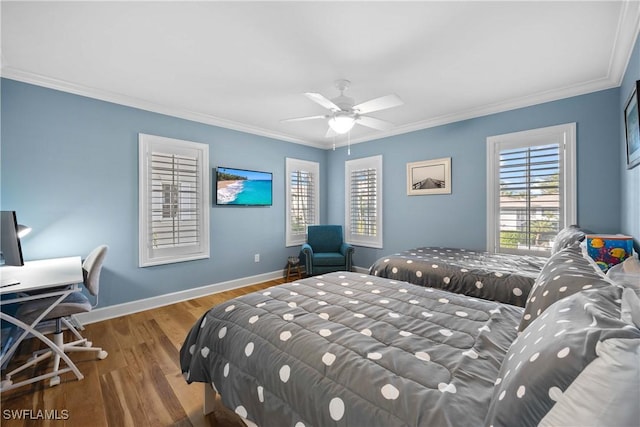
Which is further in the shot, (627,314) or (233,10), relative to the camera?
(233,10)

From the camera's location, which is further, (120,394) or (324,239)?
(324,239)

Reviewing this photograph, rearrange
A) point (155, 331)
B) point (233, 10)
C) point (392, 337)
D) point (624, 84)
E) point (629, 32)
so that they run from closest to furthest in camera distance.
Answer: point (392, 337)
point (233, 10)
point (629, 32)
point (624, 84)
point (155, 331)

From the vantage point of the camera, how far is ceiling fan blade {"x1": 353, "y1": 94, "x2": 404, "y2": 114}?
249 centimetres

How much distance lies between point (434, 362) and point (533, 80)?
3.19m

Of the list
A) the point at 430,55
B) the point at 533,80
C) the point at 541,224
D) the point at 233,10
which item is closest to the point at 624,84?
the point at 533,80

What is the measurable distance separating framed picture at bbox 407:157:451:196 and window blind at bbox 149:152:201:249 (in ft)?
10.5

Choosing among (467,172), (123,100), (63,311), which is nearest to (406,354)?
(63,311)

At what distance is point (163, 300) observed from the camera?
352cm

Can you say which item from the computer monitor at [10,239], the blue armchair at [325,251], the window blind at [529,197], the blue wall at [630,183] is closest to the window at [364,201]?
the blue armchair at [325,251]

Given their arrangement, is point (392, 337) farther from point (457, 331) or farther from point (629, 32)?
point (629, 32)

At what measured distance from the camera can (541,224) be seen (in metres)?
3.25

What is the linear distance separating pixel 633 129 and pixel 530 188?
1.29m

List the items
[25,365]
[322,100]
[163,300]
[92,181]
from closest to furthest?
1. [25,365]
2. [322,100]
3. [92,181]
4. [163,300]

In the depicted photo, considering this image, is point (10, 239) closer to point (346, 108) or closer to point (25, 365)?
point (25, 365)
